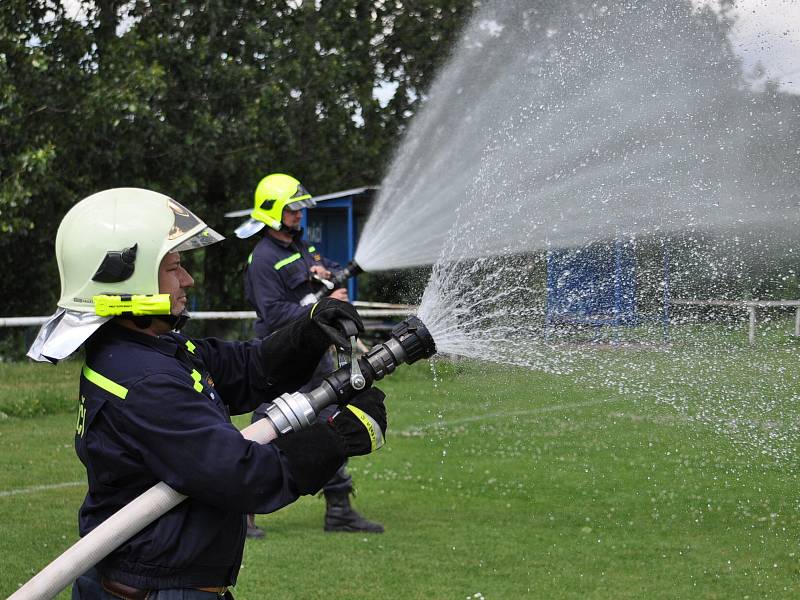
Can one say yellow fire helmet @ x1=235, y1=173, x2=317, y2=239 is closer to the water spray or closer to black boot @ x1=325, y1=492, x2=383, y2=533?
black boot @ x1=325, y1=492, x2=383, y2=533

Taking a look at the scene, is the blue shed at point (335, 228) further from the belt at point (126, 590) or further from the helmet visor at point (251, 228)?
the belt at point (126, 590)

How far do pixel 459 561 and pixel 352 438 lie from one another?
10.9ft

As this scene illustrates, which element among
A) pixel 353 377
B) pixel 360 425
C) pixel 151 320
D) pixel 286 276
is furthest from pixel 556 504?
pixel 151 320

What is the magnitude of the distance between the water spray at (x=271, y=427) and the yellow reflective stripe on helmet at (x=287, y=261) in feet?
12.2

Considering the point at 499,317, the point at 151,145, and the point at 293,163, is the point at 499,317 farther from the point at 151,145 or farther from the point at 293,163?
the point at 293,163

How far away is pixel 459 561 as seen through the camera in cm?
638

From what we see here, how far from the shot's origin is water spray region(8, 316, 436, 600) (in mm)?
2952

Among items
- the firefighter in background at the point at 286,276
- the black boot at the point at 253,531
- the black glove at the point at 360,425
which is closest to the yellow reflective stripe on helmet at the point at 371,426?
the black glove at the point at 360,425

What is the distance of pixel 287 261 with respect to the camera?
7.36m

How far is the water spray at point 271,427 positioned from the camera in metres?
2.95

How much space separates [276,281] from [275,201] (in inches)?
22.0

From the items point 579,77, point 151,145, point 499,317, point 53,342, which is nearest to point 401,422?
point 579,77

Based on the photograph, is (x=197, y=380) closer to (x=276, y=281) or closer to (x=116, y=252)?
(x=116, y=252)

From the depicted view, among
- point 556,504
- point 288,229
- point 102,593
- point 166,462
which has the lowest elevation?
point 556,504
